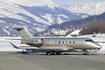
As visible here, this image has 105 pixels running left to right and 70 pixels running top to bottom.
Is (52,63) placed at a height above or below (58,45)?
below

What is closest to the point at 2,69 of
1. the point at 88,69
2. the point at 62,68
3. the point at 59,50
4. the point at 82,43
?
the point at 62,68

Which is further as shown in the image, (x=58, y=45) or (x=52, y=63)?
(x=58, y=45)

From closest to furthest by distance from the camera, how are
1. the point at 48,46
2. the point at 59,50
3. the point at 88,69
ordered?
1. the point at 88,69
2. the point at 59,50
3. the point at 48,46

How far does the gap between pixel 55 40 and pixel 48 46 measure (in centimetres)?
150

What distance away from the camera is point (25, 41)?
3956 centimetres

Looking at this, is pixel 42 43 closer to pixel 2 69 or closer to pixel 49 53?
pixel 49 53

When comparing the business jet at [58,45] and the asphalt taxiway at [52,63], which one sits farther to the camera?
the business jet at [58,45]

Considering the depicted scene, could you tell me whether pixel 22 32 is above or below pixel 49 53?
above

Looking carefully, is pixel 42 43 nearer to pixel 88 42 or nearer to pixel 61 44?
pixel 61 44

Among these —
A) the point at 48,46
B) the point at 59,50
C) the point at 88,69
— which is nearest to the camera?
the point at 88,69

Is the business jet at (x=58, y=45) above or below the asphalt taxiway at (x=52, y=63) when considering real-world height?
above

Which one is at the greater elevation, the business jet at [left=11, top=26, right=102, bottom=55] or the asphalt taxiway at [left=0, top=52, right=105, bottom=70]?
the business jet at [left=11, top=26, right=102, bottom=55]

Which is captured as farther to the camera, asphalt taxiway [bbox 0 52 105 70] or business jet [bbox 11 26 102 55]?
business jet [bbox 11 26 102 55]

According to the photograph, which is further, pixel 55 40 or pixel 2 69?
pixel 55 40
